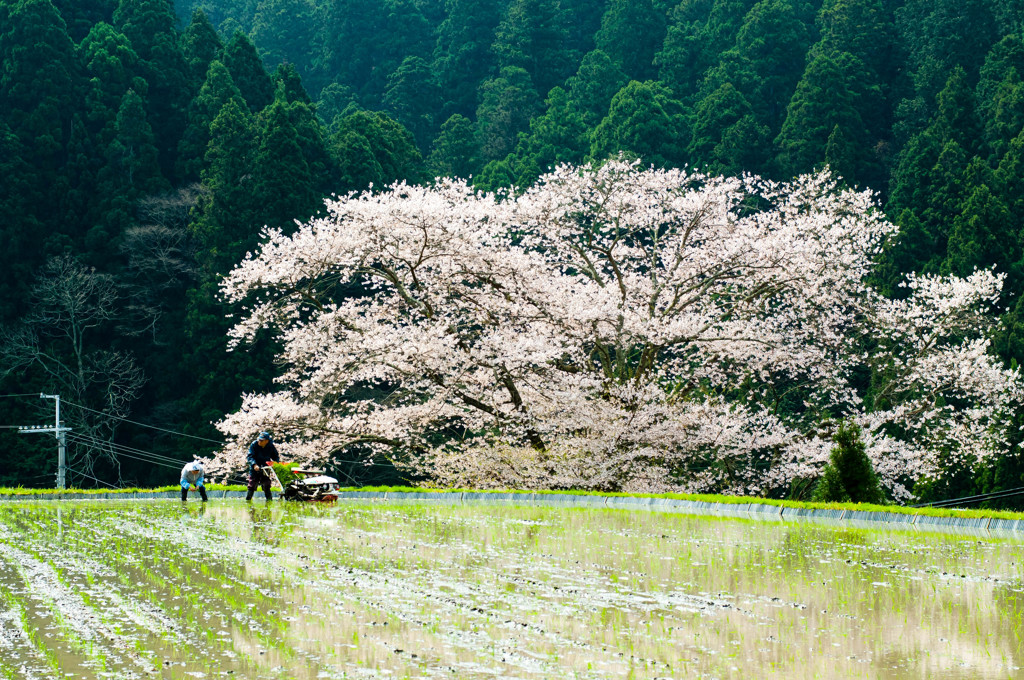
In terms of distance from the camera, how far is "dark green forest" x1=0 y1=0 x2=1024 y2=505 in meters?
45.2

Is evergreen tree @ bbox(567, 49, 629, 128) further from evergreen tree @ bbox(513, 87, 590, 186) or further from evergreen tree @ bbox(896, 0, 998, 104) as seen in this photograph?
evergreen tree @ bbox(896, 0, 998, 104)

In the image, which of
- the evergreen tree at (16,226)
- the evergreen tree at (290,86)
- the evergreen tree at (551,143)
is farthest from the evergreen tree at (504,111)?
the evergreen tree at (16,226)

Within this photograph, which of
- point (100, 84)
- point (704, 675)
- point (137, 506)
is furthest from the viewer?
point (100, 84)

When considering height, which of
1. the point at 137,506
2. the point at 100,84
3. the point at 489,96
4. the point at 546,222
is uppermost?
the point at 489,96

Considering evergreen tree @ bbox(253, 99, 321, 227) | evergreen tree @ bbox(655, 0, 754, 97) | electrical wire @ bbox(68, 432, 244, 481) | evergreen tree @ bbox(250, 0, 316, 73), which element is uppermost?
evergreen tree @ bbox(250, 0, 316, 73)

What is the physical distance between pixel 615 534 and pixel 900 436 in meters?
21.7

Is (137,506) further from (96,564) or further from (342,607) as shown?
(342,607)

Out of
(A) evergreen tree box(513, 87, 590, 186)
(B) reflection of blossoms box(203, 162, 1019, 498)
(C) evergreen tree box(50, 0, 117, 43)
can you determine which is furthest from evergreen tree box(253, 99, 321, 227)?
(B) reflection of blossoms box(203, 162, 1019, 498)

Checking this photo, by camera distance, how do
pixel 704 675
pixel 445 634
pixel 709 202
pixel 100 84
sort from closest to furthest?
1. pixel 704 675
2. pixel 445 634
3. pixel 709 202
4. pixel 100 84

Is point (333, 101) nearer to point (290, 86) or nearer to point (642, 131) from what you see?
point (290, 86)

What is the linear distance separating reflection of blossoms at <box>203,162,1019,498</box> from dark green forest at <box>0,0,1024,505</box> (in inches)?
317

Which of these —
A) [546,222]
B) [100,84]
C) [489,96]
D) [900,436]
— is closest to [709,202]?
[546,222]

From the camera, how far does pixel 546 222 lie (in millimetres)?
25172

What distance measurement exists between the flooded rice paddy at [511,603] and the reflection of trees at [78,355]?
32.3 m
